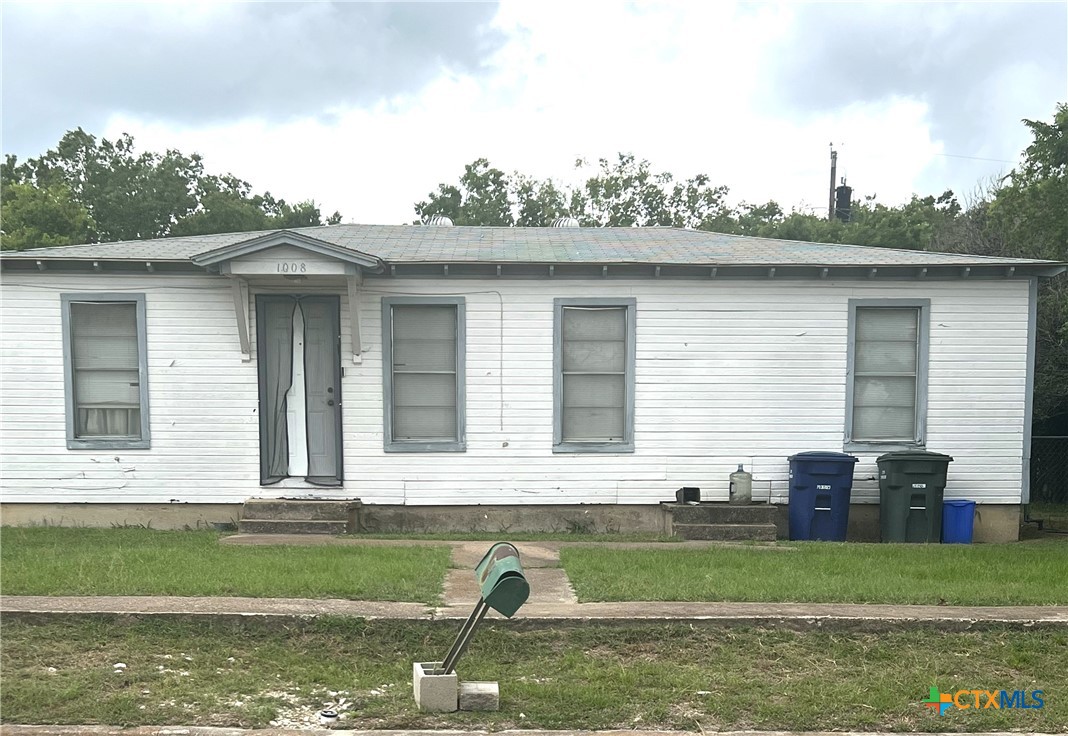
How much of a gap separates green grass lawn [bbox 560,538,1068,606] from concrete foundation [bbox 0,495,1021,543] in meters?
0.89

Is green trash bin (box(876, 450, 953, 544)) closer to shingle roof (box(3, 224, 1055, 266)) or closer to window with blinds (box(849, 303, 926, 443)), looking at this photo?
window with blinds (box(849, 303, 926, 443))

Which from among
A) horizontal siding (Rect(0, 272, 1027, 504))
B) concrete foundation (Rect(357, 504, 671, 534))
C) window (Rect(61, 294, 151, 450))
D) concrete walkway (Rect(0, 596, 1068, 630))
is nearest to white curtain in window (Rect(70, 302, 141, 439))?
window (Rect(61, 294, 151, 450))

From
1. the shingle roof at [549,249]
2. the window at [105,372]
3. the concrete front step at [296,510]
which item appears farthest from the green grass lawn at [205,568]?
the shingle roof at [549,249]

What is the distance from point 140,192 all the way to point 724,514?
3667 cm

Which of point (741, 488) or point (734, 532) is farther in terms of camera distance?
point (741, 488)

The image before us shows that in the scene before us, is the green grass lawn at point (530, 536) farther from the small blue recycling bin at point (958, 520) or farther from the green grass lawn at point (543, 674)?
the green grass lawn at point (543, 674)

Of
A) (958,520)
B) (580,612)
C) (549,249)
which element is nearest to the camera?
(580,612)

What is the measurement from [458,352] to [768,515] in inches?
161

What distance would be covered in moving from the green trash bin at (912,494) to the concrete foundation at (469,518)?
0.49 metres

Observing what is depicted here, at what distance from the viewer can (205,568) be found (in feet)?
23.8

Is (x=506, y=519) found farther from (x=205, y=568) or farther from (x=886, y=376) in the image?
(x=886, y=376)

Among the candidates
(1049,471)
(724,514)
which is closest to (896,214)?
(1049,471)

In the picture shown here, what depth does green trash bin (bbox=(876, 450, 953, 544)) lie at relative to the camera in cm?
979

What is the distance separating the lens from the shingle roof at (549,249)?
1002cm
